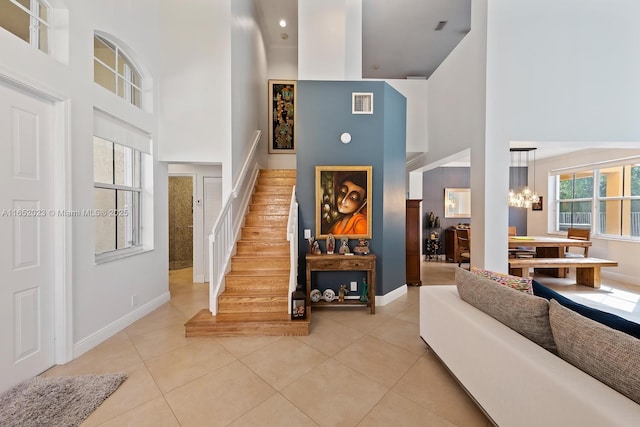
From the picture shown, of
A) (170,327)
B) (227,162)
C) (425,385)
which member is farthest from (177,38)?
(425,385)

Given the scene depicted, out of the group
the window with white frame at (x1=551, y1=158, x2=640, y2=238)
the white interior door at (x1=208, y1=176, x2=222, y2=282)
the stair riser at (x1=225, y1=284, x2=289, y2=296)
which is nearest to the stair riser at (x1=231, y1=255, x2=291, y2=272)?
the stair riser at (x1=225, y1=284, x2=289, y2=296)

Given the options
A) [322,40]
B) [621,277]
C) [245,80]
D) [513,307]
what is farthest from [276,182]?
[621,277]

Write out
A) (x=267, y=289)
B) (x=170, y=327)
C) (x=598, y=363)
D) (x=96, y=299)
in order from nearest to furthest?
(x=598, y=363) < (x=96, y=299) < (x=170, y=327) < (x=267, y=289)

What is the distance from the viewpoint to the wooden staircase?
Result: 9.60 ft

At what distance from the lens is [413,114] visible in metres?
5.20

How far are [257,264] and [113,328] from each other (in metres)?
1.77

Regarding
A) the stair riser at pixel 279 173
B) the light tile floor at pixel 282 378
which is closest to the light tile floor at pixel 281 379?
the light tile floor at pixel 282 378

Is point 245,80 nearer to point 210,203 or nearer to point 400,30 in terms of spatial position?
point 210,203

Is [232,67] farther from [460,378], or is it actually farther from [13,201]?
[460,378]

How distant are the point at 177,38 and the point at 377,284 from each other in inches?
190

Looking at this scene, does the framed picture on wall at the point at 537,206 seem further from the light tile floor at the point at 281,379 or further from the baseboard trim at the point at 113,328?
the baseboard trim at the point at 113,328

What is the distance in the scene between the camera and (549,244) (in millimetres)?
4980

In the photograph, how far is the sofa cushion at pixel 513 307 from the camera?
1498 mm

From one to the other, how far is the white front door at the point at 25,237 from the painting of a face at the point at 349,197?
10.5 ft
